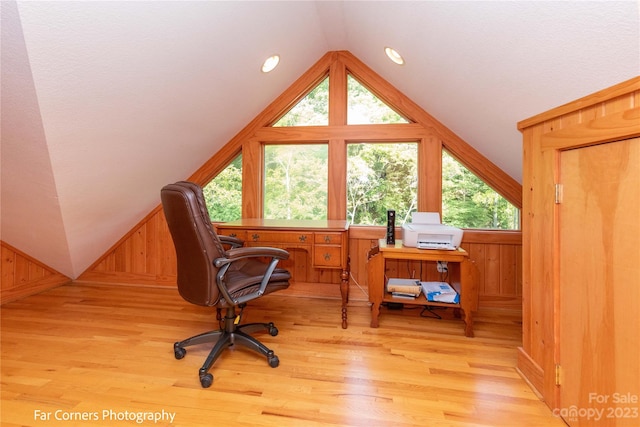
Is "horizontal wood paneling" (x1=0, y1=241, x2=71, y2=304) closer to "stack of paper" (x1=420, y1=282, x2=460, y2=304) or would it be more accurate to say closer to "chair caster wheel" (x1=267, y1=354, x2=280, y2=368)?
"chair caster wheel" (x1=267, y1=354, x2=280, y2=368)

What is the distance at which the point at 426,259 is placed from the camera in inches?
80.7

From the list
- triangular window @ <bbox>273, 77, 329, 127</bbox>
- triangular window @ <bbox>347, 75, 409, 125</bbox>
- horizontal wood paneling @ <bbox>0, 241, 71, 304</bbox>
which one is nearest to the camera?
horizontal wood paneling @ <bbox>0, 241, 71, 304</bbox>

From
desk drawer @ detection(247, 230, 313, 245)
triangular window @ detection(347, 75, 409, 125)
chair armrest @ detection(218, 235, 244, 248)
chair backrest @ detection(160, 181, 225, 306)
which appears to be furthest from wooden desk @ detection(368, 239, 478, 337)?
triangular window @ detection(347, 75, 409, 125)

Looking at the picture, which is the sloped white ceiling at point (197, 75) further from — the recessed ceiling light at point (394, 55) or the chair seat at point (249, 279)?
the chair seat at point (249, 279)

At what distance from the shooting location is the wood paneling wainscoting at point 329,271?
2.49m

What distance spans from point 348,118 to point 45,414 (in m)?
2.96

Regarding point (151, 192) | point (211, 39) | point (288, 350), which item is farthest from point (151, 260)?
point (211, 39)

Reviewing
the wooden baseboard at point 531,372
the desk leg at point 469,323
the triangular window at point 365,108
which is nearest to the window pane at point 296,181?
the triangular window at point 365,108

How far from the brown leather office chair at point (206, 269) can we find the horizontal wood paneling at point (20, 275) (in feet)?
7.56

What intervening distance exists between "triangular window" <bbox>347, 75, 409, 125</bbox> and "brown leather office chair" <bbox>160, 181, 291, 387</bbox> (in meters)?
1.82

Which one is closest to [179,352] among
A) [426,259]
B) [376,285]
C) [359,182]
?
[376,285]

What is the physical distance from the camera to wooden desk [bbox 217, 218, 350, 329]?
212 centimetres

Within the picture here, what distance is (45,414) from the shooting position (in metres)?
1.27

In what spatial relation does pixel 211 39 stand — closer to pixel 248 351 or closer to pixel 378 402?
pixel 248 351
